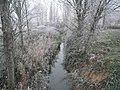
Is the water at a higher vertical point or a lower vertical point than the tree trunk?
lower

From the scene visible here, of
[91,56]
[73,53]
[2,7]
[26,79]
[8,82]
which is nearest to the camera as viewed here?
[2,7]

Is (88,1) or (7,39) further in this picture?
(88,1)

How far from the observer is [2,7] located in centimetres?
559

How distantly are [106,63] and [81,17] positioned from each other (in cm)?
404

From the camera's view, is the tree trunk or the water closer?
the tree trunk

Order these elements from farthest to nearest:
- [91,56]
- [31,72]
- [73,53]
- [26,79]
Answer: [73,53] < [91,56] < [31,72] < [26,79]

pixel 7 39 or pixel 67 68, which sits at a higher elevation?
pixel 7 39

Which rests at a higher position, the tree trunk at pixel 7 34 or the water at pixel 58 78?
the tree trunk at pixel 7 34

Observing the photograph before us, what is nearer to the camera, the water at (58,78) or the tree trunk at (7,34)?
the tree trunk at (7,34)

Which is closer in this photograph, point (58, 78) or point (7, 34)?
point (7, 34)

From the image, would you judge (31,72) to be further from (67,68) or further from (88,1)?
(88,1)

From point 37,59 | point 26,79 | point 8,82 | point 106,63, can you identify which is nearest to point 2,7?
point 8,82

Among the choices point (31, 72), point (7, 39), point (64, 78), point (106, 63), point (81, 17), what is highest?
point (81, 17)

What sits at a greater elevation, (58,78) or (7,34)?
(7,34)
